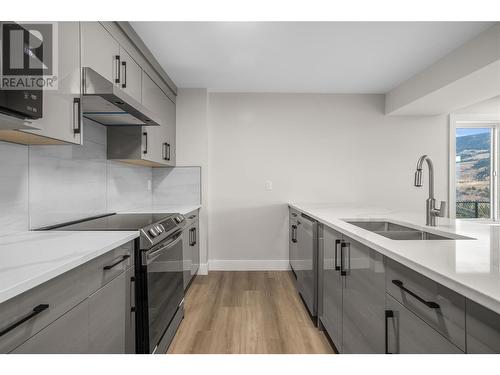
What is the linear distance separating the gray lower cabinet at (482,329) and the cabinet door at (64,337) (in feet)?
3.89

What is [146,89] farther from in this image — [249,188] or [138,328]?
[138,328]

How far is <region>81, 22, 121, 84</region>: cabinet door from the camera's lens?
161cm

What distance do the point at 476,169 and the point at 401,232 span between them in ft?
10.5

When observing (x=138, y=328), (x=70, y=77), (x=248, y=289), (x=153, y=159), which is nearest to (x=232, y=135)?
(x=153, y=159)

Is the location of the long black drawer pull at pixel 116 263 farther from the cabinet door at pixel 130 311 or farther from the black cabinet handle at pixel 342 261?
the black cabinet handle at pixel 342 261

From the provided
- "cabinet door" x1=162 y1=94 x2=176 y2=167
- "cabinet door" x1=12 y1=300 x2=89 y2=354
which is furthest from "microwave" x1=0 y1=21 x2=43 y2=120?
"cabinet door" x1=162 y1=94 x2=176 y2=167

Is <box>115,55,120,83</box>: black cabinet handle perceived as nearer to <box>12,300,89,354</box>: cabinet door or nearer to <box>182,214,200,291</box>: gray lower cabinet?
<box>182,214,200,291</box>: gray lower cabinet

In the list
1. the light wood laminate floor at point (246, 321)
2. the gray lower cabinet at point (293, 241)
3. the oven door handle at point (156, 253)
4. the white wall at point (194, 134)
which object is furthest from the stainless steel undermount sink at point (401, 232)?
the white wall at point (194, 134)

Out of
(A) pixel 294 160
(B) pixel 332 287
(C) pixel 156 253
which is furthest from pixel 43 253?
(A) pixel 294 160

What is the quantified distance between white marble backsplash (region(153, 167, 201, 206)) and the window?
3.64 m

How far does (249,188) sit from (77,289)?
286 cm

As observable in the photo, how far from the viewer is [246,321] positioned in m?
2.27

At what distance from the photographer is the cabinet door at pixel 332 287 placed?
170 centimetres

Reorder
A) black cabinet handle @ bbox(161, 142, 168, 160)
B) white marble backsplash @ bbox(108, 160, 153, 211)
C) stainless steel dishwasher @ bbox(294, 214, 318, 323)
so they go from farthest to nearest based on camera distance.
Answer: black cabinet handle @ bbox(161, 142, 168, 160)
white marble backsplash @ bbox(108, 160, 153, 211)
stainless steel dishwasher @ bbox(294, 214, 318, 323)
